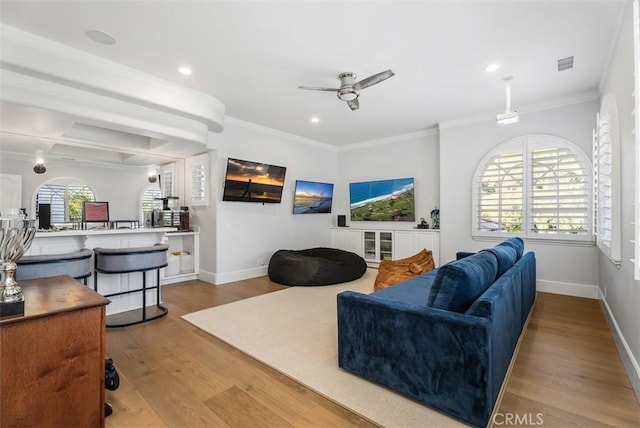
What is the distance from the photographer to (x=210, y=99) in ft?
13.6

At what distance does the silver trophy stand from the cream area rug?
1622mm

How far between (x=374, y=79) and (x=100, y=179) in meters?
5.09

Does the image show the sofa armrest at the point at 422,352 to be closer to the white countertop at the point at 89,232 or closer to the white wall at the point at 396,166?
the white countertop at the point at 89,232

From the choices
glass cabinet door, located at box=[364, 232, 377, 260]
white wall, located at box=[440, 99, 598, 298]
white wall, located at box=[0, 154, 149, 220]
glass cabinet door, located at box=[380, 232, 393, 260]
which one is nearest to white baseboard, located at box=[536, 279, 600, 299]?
white wall, located at box=[440, 99, 598, 298]

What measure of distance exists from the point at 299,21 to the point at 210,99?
2098mm

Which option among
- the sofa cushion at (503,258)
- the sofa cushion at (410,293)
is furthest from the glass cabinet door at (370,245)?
the sofa cushion at (503,258)

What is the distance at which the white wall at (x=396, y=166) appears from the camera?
5855 mm

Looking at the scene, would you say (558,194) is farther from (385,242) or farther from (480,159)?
(385,242)

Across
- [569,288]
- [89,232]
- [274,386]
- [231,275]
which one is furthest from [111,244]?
[569,288]

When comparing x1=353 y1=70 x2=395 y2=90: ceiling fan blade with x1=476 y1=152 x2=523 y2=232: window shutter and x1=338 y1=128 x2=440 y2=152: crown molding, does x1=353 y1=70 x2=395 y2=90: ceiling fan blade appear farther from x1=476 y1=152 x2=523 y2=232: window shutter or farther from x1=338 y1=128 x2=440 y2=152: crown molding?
x1=338 y1=128 x2=440 y2=152: crown molding

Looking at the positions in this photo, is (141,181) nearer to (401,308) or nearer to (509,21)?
(401,308)

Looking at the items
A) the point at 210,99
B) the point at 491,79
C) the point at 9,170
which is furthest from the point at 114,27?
the point at 491,79

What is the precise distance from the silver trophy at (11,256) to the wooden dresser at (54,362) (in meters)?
0.06

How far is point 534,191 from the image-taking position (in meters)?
4.41
